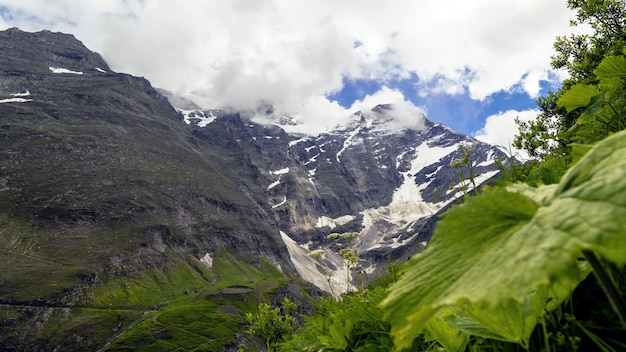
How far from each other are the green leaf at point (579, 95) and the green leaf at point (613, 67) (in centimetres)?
15

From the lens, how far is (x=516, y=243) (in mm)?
984

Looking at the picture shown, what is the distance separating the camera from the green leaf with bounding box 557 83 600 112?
3482 mm

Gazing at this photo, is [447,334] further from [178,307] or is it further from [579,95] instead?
[178,307]

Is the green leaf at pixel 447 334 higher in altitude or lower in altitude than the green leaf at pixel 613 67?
lower

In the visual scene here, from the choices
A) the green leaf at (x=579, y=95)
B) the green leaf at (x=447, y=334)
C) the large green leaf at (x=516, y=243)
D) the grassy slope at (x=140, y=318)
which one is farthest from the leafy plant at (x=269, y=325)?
the grassy slope at (x=140, y=318)

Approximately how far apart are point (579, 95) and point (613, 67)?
36 centimetres

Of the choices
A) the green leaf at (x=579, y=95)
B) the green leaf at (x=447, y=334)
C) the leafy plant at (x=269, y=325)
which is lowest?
the leafy plant at (x=269, y=325)

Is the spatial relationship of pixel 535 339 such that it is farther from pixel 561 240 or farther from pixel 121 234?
pixel 121 234

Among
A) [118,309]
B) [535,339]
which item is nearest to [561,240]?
[535,339]

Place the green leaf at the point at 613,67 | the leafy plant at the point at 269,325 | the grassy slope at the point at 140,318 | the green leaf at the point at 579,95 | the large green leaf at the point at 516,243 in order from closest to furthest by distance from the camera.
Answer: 1. the large green leaf at the point at 516,243
2. the green leaf at the point at 613,67
3. the green leaf at the point at 579,95
4. the leafy plant at the point at 269,325
5. the grassy slope at the point at 140,318

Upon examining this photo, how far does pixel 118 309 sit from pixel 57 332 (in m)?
24.2

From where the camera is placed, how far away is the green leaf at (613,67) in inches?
126

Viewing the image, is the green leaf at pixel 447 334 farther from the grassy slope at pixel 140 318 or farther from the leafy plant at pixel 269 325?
the grassy slope at pixel 140 318

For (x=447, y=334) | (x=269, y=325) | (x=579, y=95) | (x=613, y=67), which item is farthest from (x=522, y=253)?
(x=269, y=325)
